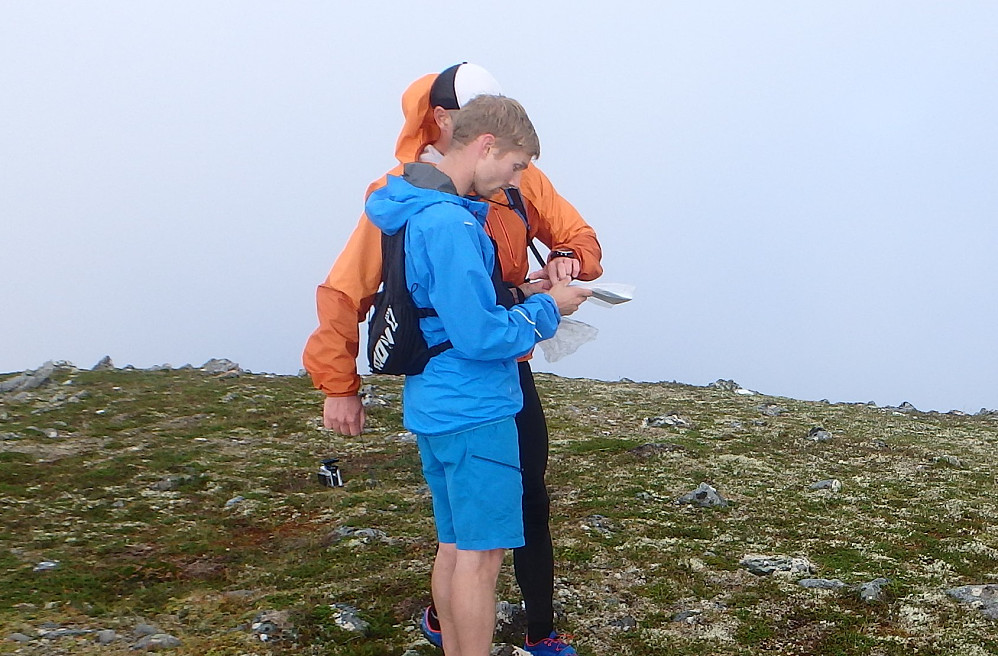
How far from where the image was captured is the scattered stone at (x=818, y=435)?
52.1ft

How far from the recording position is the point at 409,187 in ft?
16.9

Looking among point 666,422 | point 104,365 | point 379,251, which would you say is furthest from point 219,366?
point 379,251

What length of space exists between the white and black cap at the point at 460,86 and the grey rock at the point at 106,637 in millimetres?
5160

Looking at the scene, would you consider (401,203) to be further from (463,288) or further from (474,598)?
(474,598)

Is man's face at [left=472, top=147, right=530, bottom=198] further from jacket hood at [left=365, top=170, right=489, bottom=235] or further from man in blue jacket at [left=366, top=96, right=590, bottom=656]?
jacket hood at [left=365, top=170, right=489, bottom=235]

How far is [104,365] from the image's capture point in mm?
26984

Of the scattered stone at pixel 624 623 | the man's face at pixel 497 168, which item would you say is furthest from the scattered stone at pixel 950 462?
the man's face at pixel 497 168

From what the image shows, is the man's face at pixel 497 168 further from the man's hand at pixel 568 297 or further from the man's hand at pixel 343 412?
the man's hand at pixel 343 412

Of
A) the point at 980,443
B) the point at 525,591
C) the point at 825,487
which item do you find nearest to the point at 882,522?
the point at 825,487

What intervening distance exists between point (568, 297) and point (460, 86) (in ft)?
5.52

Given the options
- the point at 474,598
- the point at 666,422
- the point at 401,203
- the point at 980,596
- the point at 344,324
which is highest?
the point at 401,203

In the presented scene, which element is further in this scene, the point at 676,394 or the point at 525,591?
the point at 676,394

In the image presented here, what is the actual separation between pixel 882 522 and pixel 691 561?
3.08m

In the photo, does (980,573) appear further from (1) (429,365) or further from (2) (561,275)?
(1) (429,365)
